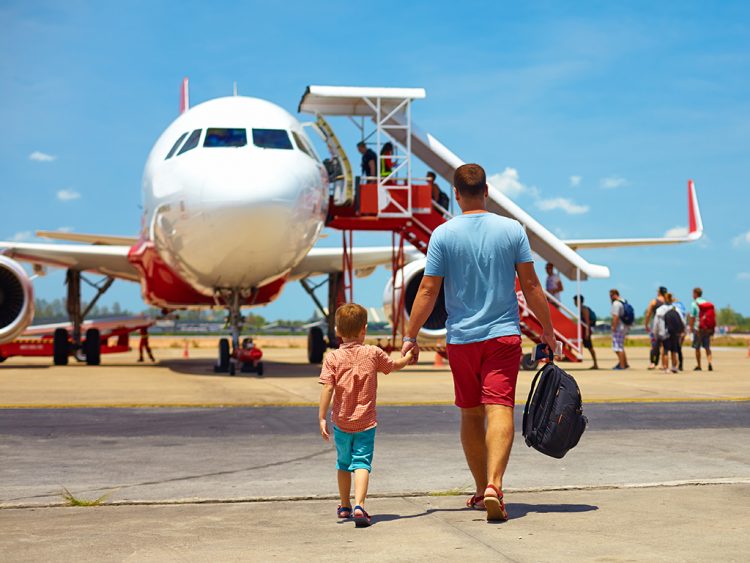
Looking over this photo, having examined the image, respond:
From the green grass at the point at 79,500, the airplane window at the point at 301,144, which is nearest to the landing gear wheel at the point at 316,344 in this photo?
the airplane window at the point at 301,144

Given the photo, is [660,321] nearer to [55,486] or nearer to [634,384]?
[634,384]

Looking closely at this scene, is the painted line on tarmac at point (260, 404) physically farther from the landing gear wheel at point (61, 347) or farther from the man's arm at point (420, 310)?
the landing gear wheel at point (61, 347)

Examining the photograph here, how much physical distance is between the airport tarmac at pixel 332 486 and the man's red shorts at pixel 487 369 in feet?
1.85

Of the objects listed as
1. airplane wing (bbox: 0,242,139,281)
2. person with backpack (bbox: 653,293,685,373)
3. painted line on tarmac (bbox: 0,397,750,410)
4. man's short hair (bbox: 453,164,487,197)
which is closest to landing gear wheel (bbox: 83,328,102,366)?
airplane wing (bbox: 0,242,139,281)

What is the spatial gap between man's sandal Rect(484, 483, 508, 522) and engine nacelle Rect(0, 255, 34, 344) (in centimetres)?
1561

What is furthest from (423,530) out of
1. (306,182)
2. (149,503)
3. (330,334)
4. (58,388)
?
(330,334)

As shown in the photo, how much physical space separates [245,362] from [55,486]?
11.3 m

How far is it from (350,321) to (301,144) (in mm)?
11589

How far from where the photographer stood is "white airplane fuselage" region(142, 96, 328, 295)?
1457 centimetres

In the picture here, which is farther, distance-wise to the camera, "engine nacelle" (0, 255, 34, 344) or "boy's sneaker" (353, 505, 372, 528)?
"engine nacelle" (0, 255, 34, 344)

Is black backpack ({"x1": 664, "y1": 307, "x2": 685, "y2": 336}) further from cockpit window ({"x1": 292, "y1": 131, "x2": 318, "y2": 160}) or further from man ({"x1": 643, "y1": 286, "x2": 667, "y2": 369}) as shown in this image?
cockpit window ({"x1": 292, "y1": 131, "x2": 318, "y2": 160})

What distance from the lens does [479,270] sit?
5.09 m

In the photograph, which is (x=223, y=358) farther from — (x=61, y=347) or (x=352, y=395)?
(x=352, y=395)

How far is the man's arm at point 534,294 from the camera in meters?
5.03
